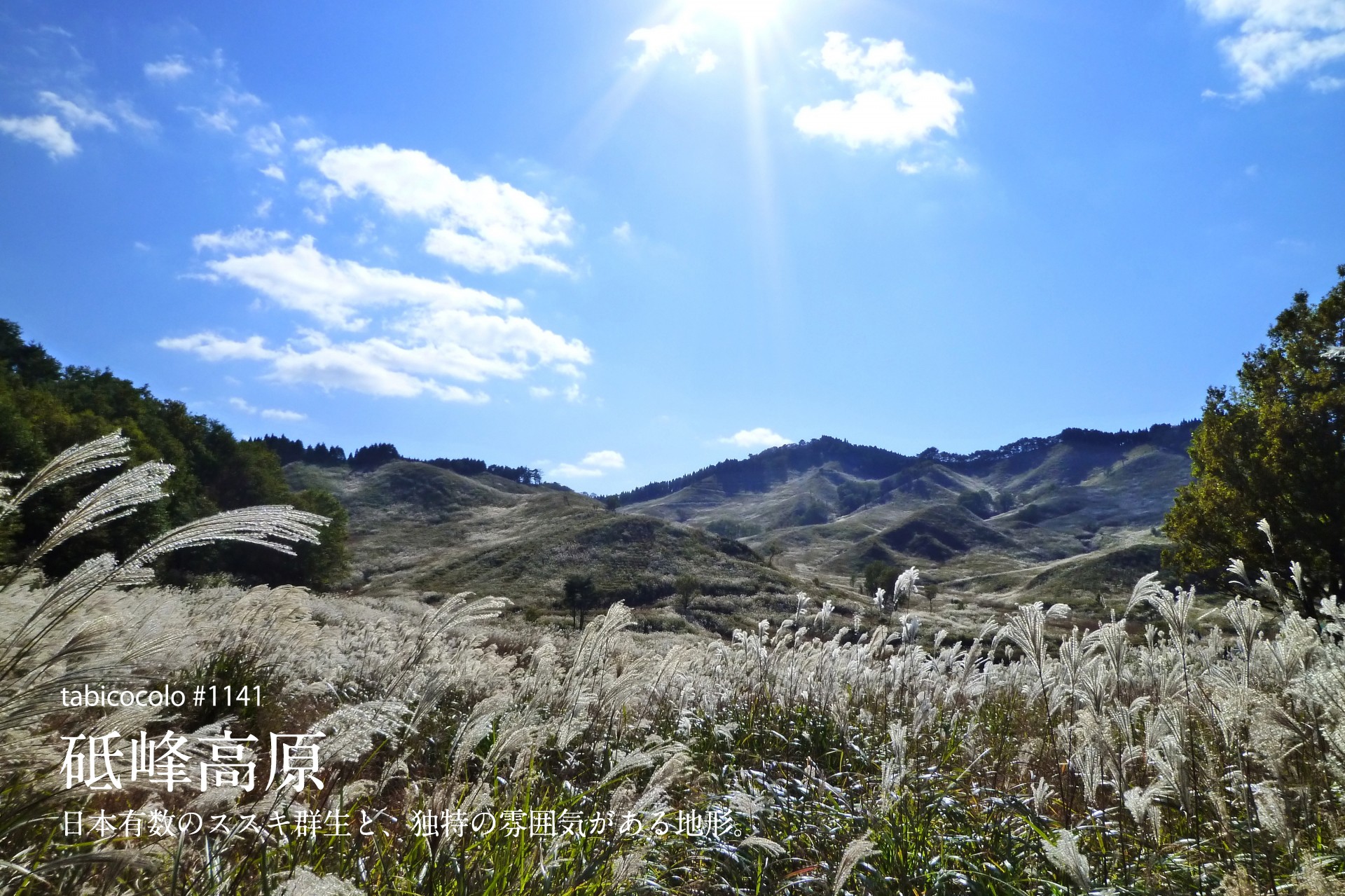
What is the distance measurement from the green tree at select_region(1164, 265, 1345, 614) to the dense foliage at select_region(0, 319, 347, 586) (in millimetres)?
30593

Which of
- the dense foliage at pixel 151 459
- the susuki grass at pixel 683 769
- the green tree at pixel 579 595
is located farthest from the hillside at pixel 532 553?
the susuki grass at pixel 683 769

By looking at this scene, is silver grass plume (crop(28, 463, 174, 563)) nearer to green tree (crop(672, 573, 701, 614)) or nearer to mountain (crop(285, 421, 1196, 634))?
mountain (crop(285, 421, 1196, 634))

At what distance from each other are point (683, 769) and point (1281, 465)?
60.3 ft

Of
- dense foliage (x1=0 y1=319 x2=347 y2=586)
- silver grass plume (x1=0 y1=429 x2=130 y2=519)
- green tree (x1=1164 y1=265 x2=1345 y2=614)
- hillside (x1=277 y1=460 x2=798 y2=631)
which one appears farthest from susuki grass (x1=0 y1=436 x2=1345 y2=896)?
hillside (x1=277 y1=460 x2=798 y2=631)

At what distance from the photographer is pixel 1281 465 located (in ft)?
53.4

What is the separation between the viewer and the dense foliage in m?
27.3

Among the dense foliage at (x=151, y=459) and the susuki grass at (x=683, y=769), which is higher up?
the dense foliage at (x=151, y=459)

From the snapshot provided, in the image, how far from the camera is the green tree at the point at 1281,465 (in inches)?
622

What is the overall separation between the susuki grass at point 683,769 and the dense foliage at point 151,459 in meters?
19.4

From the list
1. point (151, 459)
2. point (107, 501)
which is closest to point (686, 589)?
→ point (151, 459)

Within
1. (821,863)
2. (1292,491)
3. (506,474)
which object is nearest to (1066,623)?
(1292,491)

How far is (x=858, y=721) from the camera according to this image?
658 cm

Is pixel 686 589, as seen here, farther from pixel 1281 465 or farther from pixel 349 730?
pixel 349 730

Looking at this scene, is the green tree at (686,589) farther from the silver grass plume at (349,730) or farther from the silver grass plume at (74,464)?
the silver grass plume at (74,464)
